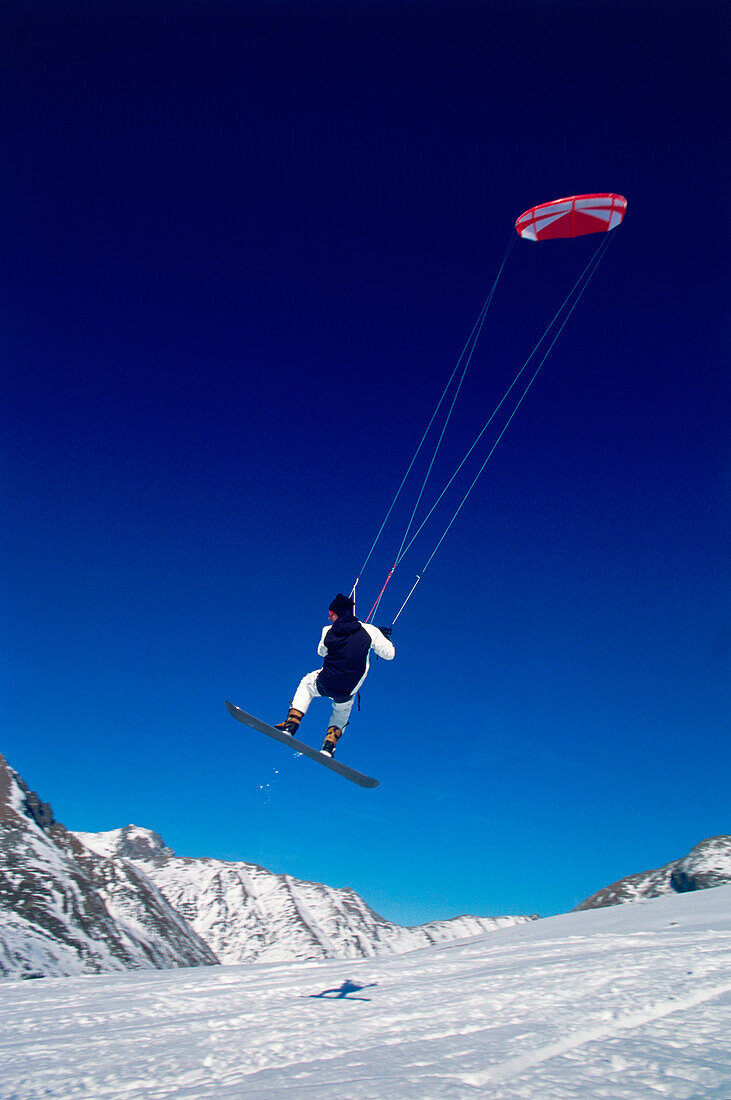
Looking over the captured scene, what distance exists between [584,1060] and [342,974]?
A: 7741 mm

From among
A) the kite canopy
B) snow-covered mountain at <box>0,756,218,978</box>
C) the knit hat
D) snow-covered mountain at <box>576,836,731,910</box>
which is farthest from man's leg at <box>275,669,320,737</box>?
snow-covered mountain at <box>0,756,218,978</box>

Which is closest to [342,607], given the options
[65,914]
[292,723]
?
[292,723]

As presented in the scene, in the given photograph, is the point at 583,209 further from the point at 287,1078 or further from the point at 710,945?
the point at 287,1078

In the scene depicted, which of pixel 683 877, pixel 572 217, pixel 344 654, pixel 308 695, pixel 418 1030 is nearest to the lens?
pixel 418 1030

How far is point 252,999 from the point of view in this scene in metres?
9.39

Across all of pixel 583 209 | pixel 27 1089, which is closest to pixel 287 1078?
pixel 27 1089

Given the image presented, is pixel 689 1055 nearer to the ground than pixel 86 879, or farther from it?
nearer to the ground

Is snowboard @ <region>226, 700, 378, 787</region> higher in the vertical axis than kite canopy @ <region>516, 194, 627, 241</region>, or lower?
lower

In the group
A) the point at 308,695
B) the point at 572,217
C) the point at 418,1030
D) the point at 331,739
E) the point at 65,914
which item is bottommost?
the point at 418,1030

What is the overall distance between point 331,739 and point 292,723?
0.93 meters

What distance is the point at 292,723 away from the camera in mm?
13602

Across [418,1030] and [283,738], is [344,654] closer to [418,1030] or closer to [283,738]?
[283,738]

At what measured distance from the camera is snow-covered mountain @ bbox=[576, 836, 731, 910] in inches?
4592

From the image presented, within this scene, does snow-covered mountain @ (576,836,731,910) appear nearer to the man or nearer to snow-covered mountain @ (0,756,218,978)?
the man
